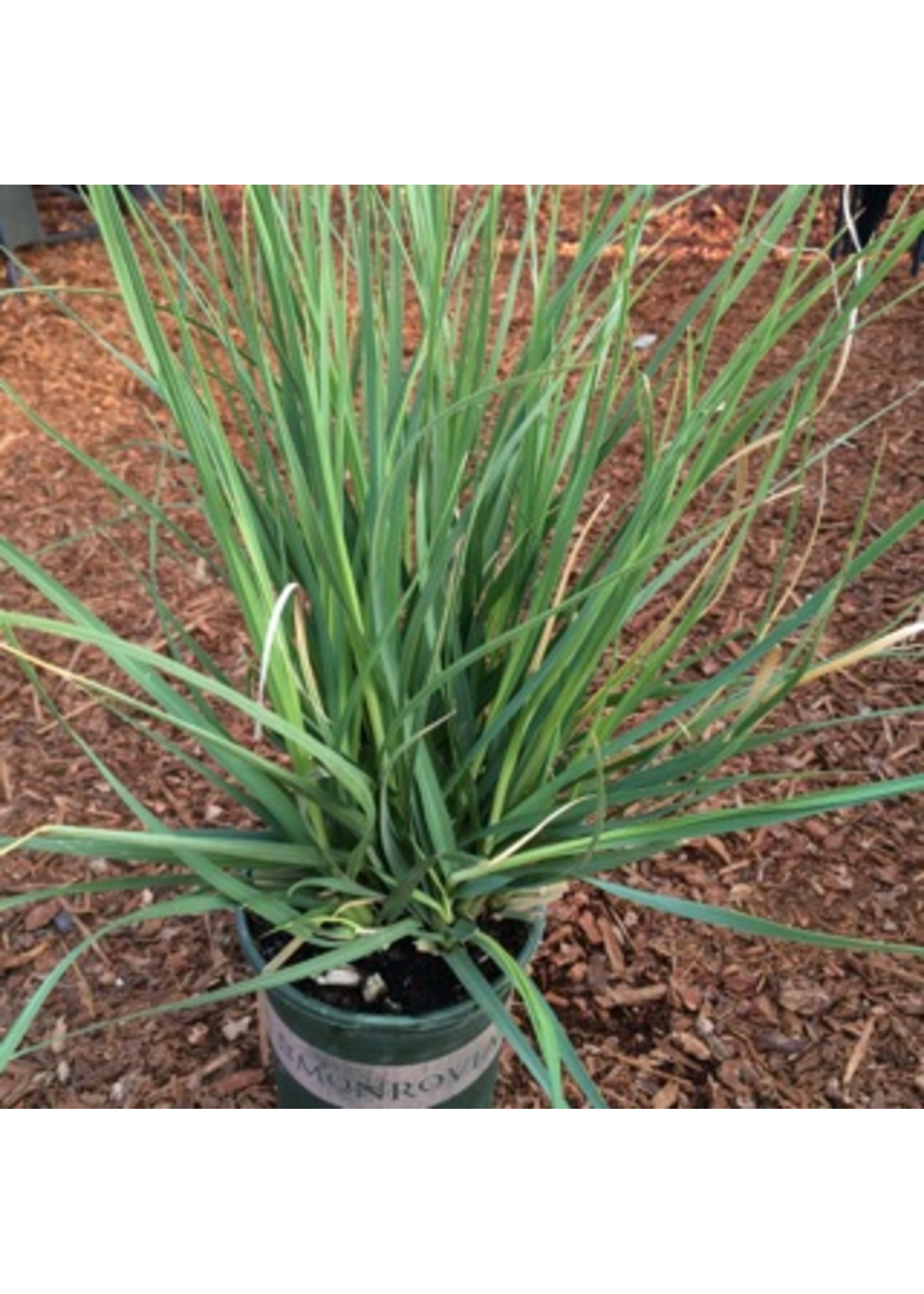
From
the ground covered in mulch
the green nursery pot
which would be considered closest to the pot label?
the green nursery pot

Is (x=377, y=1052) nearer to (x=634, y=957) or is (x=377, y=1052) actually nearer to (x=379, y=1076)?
(x=379, y=1076)

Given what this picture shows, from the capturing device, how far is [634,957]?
4.49 ft

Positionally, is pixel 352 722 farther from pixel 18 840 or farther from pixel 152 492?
pixel 152 492

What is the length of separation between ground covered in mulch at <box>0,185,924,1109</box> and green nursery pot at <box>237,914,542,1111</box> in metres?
0.23

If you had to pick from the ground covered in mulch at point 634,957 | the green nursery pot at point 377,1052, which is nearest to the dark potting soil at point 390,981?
the green nursery pot at point 377,1052

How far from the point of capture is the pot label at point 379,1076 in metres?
0.97

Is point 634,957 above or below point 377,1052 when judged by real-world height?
below

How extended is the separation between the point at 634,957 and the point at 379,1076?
1.58ft

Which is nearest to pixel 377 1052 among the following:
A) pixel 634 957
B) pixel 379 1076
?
pixel 379 1076

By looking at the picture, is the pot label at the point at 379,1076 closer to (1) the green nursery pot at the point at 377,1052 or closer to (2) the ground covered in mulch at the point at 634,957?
(1) the green nursery pot at the point at 377,1052

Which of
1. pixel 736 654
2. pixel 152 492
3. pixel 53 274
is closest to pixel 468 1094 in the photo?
pixel 736 654

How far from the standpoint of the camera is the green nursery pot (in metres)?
0.91

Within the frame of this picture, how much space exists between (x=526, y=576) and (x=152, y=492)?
1221mm

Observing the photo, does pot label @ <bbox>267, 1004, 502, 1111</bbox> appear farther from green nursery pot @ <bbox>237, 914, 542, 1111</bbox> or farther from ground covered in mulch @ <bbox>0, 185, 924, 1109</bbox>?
ground covered in mulch @ <bbox>0, 185, 924, 1109</bbox>
